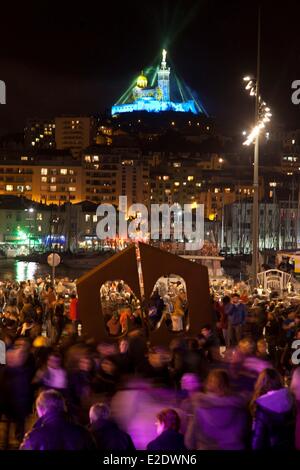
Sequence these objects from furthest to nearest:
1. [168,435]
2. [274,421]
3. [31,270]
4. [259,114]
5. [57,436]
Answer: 1. [31,270]
2. [259,114]
3. [274,421]
4. [168,435]
5. [57,436]

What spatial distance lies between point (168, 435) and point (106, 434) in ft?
→ 1.43

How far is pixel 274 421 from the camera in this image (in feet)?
16.8

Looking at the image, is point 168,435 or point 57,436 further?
point 168,435

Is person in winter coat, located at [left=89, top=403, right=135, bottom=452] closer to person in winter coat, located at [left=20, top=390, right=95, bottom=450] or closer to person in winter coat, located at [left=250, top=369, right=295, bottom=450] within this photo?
person in winter coat, located at [left=20, top=390, right=95, bottom=450]

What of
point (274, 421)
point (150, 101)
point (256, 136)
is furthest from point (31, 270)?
point (150, 101)

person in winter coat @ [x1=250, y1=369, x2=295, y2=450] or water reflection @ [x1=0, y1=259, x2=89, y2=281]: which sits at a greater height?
person in winter coat @ [x1=250, y1=369, x2=295, y2=450]

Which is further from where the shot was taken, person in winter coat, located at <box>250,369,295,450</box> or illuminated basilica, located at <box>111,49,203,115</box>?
illuminated basilica, located at <box>111,49,203,115</box>

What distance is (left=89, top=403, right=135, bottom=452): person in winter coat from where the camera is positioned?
183 inches

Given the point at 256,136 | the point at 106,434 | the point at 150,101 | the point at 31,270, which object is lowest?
the point at 31,270

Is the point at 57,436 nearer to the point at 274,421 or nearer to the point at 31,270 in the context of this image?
the point at 274,421

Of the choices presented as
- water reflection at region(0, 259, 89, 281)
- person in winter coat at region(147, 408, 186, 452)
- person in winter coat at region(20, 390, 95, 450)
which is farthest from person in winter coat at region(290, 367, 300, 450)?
water reflection at region(0, 259, 89, 281)

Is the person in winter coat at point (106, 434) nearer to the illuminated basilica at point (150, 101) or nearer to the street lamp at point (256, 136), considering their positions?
the street lamp at point (256, 136)

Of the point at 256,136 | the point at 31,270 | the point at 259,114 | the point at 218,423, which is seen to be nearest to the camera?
the point at 218,423
